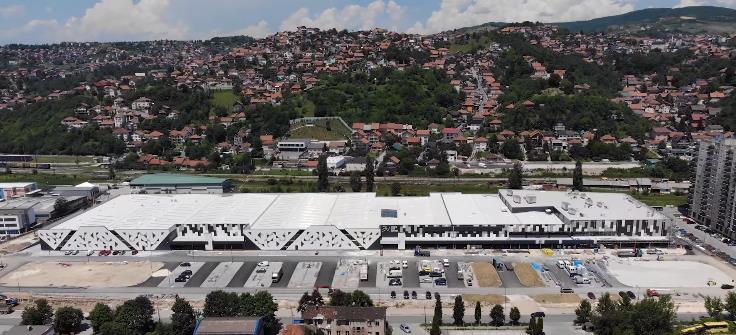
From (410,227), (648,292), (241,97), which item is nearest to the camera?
(648,292)

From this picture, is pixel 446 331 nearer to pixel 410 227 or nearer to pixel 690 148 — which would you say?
pixel 410 227

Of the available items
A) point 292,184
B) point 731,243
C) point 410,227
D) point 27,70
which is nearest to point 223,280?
point 410,227

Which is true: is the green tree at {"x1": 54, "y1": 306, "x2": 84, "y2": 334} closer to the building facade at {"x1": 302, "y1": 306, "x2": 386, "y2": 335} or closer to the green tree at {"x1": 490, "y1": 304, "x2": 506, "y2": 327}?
the building facade at {"x1": 302, "y1": 306, "x2": 386, "y2": 335}

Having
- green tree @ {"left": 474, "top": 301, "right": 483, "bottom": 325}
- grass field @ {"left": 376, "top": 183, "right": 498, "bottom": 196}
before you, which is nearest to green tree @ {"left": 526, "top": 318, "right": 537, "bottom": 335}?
green tree @ {"left": 474, "top": 301, "right": 483, "bottom": 325}

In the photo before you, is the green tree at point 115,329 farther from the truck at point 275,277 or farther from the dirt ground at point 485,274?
the dirt ground at point 485,274

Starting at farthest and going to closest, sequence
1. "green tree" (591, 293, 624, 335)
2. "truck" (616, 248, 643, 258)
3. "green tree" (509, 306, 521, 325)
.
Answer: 1. "truck" (616, 248, 643, 258)
2. "green tree" (509, 306, 521, 325)
3. "green tree" (591, 293, 624, 335)
